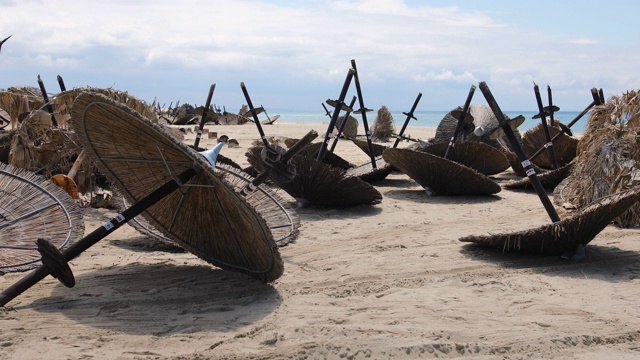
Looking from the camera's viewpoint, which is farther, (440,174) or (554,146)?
(554,146)

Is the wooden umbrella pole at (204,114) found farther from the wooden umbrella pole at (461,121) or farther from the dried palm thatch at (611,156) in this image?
the dried palm thatch at (611,156)

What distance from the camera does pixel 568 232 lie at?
4.28 metres

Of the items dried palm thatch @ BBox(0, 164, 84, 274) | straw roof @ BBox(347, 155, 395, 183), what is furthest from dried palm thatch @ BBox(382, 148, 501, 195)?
dried palm thatch @ BBox(0, 164, 84, 274)

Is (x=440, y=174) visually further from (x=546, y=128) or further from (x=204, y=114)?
(x=204, y=114)

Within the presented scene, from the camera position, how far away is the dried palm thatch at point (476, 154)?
839 centimetres

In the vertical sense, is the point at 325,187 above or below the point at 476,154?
below

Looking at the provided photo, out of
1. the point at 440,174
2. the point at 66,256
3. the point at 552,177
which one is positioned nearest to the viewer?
the point at 66,256

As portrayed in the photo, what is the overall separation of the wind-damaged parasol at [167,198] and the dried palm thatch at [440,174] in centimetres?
375

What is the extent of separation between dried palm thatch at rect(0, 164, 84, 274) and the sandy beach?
0.22m

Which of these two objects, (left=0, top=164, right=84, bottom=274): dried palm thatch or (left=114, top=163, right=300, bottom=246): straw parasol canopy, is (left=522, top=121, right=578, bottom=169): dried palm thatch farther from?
(left=0, top=164, right=84, bottom=274): dried palm thatch

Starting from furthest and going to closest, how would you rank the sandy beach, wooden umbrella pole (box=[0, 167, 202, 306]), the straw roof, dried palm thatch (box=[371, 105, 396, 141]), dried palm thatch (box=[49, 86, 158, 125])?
dried palm thatch (box=[371, 105, 396, 141]), the straw roof, dried palm thatch (box=[49, 86, 158, 125]), wooden umbrella pole (box=[0, 167, 202, 306]), the sandy beach

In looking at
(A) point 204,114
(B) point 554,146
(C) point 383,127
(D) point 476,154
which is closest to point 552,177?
(D) point 476,154

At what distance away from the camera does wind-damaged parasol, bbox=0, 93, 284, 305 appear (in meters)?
3.27

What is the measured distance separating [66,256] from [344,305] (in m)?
1.39
